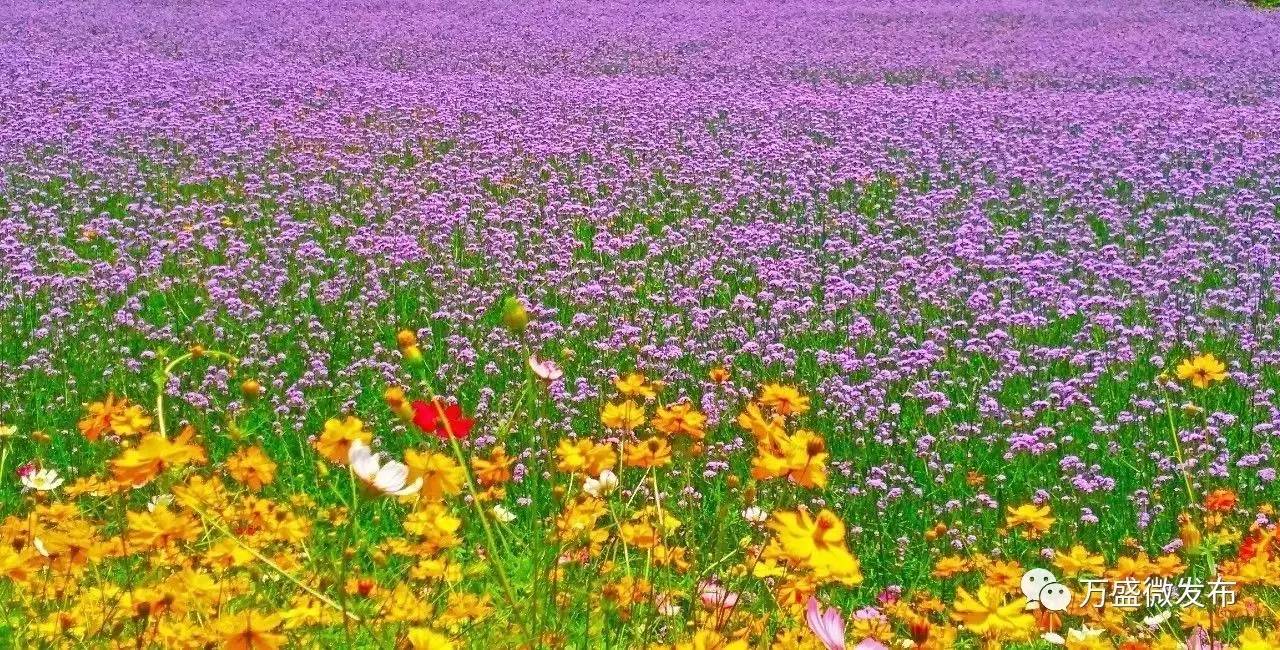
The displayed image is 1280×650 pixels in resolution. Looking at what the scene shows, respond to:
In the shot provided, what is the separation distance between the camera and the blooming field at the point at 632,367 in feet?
6.84

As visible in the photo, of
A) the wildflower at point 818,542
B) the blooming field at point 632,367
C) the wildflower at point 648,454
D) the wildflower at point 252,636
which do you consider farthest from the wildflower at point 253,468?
the wildflower at point 818,542

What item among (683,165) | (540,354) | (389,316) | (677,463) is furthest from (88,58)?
(677,463)

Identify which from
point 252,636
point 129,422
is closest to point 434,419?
point 252,636

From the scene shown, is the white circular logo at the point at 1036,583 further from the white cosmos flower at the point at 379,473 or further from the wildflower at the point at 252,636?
the wildflower at the point at 252,636

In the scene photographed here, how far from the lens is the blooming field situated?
2086 millimetres

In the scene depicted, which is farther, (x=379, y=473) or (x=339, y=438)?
(x=339, y=438)

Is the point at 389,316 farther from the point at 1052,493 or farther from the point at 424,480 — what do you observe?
the point at 424,480

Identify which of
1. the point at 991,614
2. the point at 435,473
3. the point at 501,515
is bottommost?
the point at 501,515

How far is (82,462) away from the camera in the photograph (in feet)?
12.1

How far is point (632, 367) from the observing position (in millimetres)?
4219

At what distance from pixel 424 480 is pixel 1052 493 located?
2.28 metres

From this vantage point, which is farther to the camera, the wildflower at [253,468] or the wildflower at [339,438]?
the wildflower at [253,468]

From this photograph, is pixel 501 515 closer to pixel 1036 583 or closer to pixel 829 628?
pixel 1036 583
